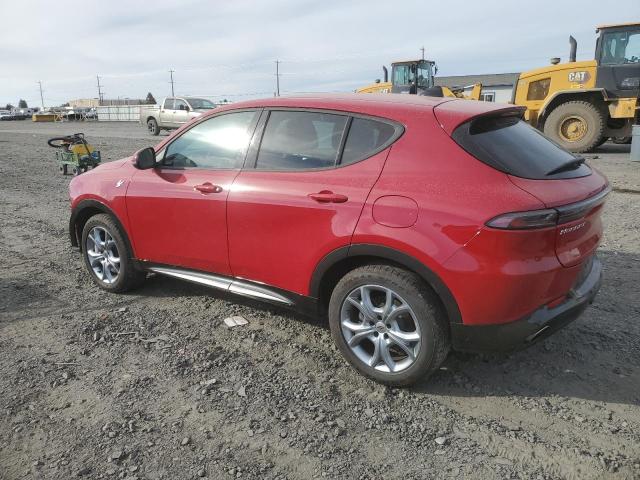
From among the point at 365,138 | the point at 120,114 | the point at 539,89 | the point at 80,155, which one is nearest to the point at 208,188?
the point at 365,138

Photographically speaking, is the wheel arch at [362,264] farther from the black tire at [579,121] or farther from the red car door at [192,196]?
the black tire at [579,121]

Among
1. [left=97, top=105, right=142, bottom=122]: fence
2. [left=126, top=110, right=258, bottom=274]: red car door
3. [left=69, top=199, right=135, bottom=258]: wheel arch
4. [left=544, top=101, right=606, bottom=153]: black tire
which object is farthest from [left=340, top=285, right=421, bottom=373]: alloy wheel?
[left=97, top=105, right=142, bottom=122]: fence

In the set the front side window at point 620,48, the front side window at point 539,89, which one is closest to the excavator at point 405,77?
the front side window at point 539,89

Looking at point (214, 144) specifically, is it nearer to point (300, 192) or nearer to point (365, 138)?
point (300, 192)

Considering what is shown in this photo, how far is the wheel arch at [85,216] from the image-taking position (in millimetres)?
4402

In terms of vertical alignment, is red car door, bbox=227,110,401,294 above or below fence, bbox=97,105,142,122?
below

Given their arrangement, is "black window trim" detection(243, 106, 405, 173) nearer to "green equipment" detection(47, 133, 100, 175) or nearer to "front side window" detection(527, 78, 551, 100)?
"green equipment" detection(47, 133, 100, 175)

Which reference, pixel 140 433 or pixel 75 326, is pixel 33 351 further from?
pixel 140 433

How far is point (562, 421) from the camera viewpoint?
9.00 ft

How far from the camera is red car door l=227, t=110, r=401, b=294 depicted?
121 inches

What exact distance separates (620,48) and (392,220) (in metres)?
12.6

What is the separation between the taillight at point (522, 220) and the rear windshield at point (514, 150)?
27 cm

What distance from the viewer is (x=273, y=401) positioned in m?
2.97

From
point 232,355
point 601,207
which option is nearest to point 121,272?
point 232,355
